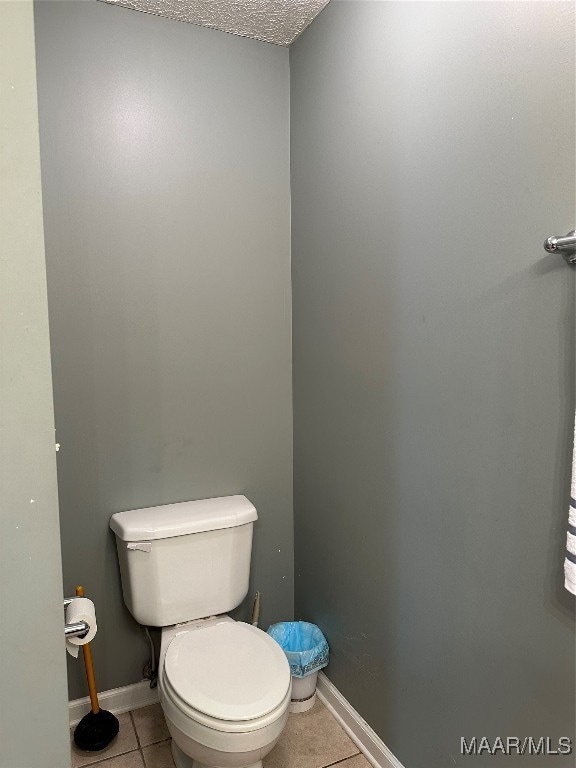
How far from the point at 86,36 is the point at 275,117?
689mm

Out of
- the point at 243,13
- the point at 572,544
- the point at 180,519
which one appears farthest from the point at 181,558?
the point at 243,13

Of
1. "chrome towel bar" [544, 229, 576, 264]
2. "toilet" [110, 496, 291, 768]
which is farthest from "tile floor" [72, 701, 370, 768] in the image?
"chrome towel bar" [544, 229, 576, 264]

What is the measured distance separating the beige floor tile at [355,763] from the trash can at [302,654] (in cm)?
28

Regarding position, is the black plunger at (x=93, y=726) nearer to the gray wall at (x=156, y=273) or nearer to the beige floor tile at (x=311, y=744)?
the gray wall at (x=156, y=273)

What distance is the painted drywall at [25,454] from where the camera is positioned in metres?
0.76

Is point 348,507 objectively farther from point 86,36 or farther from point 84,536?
point 86,36

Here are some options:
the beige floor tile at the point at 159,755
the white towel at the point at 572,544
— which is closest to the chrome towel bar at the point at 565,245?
the white towel at the point at 572,544

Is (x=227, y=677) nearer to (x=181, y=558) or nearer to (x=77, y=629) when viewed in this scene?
(x=181, y=558)

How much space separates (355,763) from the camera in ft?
5.87

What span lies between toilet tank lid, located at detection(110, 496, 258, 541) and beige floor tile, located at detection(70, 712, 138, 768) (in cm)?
71

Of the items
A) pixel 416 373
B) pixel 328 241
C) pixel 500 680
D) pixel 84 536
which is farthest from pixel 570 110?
pixel 84 536

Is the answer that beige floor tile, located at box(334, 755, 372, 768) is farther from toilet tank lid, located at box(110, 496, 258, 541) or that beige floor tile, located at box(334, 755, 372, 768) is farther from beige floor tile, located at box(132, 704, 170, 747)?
toilet tank lid, located at box(110, 496, 258, 541)

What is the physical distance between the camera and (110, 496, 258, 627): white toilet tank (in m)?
1.84

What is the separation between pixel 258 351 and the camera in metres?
2.14
